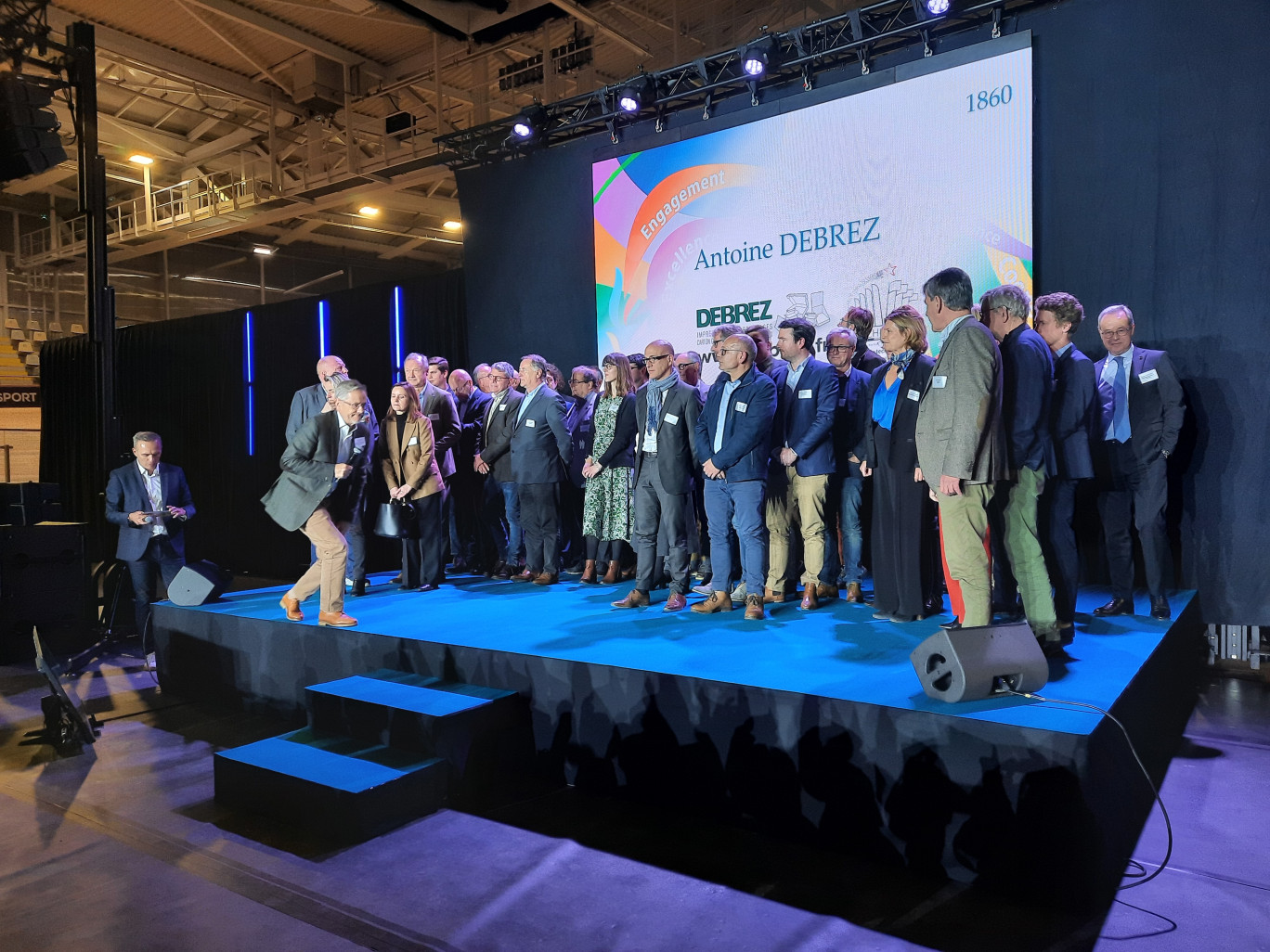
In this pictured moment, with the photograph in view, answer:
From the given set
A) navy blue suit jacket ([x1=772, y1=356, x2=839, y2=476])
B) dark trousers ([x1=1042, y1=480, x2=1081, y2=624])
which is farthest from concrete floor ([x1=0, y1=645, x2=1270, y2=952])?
navy blue suit jacket ([x1=772, y1=356, x2=839, y2=476])

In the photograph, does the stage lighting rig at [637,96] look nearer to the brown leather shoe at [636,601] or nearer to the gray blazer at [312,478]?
the gray blazer at [312,478]

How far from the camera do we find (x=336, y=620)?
4363 mm

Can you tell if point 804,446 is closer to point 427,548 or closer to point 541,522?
point 541,522

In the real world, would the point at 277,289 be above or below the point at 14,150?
above

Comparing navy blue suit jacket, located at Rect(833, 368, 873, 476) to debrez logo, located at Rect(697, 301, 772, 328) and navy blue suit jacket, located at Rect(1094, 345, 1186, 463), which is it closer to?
navy blue suit jacket, located at Rect(1094, 345, 1186, 463)

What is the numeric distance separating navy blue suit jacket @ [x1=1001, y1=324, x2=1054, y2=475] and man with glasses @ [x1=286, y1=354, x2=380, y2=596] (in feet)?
9.64

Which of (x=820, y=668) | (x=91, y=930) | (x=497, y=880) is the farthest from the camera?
(x=820, y=668)

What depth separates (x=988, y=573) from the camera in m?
3.20

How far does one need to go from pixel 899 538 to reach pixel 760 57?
11.8 feet

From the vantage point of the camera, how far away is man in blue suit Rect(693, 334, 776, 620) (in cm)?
411

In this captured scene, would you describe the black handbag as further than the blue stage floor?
Yes

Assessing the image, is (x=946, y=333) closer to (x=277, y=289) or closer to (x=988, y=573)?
(x=988, y=573)

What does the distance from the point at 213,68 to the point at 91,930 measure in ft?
38.4

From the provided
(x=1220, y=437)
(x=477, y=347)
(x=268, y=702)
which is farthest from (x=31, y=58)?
(x=1220, y=437)
